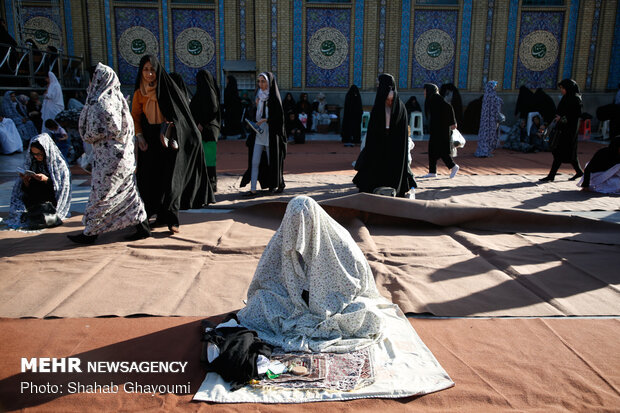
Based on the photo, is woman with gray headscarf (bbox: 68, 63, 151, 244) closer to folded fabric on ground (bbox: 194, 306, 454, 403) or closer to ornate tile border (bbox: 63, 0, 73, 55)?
folded fabric on ground (bbox: 194, 306, 454, 403)

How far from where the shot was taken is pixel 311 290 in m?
2.53

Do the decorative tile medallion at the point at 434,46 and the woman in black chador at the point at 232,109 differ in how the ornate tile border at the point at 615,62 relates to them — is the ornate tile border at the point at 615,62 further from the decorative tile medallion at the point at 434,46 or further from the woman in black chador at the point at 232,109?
the woman in black chador at the point at 232,109

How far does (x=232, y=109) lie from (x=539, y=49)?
8.71 meters

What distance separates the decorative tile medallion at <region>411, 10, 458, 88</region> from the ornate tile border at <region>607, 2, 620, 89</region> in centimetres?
432

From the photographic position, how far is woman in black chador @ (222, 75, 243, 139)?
41.3 ft

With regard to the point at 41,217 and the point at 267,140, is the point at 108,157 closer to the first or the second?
the point at 41,217


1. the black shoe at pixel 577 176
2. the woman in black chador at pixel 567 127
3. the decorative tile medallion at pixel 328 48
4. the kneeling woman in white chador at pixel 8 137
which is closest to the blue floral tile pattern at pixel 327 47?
the decorative tile medallion at pixel 328 48

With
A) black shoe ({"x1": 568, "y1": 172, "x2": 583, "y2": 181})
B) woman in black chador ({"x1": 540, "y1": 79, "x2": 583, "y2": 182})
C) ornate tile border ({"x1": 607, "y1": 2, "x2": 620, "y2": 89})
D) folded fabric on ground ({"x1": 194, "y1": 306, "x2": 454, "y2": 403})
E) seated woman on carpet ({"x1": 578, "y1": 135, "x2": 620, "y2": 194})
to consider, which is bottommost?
folded fabric on ground ({"x1": 194, "y1": 306, "x2": 454, "y2": 403})

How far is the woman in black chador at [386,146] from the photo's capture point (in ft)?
18.1

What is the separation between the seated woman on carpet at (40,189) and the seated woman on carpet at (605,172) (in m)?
5.83

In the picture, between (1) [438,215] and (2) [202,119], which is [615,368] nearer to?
(1) [438,215]

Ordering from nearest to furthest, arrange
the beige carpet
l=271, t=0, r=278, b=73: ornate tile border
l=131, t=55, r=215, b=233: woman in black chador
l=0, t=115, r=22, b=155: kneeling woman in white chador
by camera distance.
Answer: the beige carpet, l=131, t=55, r=215, b=233: woman in black chador, l=0, t=115, r=22, b=155: kneeling woman in white chador, l=271, t=0, r=278, b=73: ornate tile border

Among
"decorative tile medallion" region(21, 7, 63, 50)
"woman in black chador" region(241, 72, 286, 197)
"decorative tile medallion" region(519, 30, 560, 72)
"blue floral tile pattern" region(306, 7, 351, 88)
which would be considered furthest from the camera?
"decorative tile medallion" region(519, 30, 560, 72)

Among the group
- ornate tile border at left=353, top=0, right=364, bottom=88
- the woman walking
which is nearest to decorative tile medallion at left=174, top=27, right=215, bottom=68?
ornate tile border at left=353, top=0, right=364, bottom=88
